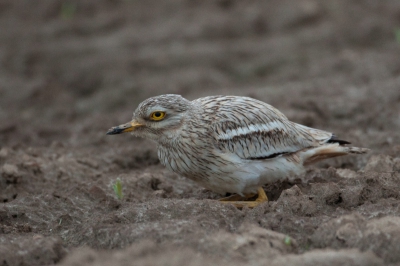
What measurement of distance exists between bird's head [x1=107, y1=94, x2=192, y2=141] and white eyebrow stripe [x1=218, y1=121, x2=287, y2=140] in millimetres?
419

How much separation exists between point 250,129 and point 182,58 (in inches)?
273

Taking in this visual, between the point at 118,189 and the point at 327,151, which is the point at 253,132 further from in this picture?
the point at 118,189

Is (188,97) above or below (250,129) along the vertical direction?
below

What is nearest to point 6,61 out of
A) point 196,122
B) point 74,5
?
point 74,5

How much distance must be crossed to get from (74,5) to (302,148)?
9994 millimetres

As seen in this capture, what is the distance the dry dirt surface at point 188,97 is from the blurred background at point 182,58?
0.04m

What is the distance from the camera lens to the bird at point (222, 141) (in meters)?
6.02

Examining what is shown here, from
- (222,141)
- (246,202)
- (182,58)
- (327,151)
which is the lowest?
(246,202)

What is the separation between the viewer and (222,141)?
20.0 ft

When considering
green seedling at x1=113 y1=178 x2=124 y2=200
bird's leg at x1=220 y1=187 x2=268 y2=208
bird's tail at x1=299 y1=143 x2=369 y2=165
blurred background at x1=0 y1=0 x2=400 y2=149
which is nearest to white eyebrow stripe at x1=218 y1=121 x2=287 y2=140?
bird's tail at x1=299 y1=143 x2=369 y2=165

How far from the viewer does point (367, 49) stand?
1301cm

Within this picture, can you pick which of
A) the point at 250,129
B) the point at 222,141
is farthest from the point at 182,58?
the point at 222,141

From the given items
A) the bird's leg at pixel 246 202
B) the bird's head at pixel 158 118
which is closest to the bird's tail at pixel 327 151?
the bird's leg at pixel 246 202

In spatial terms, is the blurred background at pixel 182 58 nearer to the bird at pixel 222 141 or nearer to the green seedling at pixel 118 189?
the bird at pixel 222 141
